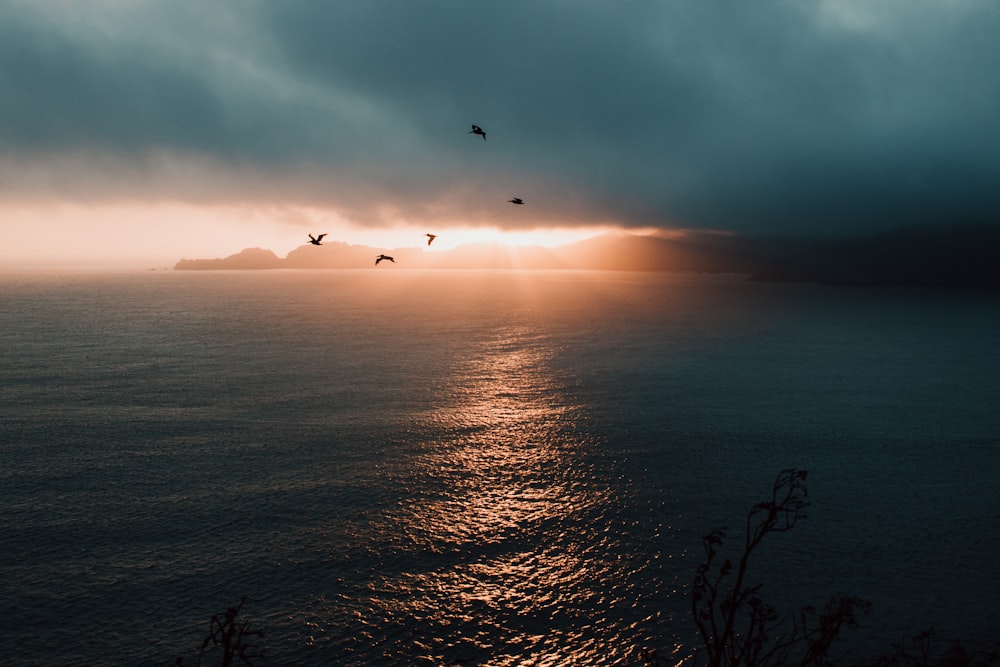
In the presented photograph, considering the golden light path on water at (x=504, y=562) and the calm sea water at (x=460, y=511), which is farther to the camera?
the calm sea water at (x=460, y=511)

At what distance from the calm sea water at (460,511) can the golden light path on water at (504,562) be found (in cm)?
26

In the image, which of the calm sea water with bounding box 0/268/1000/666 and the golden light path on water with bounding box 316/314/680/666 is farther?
the calm sea water with bounding box 0/268/1000/666

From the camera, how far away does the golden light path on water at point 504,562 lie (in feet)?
155

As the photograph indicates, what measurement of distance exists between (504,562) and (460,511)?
38.3 ft

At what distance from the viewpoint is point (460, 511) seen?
67.9 meters

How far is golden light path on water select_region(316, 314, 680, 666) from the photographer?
155ft

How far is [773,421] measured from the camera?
10588 cm

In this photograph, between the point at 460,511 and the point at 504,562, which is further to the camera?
the point at 460,511

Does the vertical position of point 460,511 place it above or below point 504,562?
above

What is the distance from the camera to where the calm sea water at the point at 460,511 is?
48.7 m

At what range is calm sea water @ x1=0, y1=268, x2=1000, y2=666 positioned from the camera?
160 ft

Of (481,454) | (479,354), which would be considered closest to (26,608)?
(481,454)

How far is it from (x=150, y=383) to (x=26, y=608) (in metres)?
84.8

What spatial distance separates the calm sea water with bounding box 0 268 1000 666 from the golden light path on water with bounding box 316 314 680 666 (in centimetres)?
26
